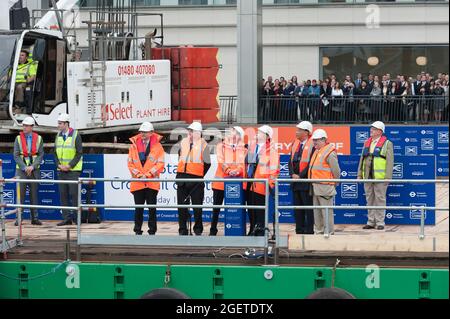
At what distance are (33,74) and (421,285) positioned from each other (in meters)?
9.61

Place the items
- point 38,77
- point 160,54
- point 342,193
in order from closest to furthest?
point 342,193 < point 38,77 < point 160,54

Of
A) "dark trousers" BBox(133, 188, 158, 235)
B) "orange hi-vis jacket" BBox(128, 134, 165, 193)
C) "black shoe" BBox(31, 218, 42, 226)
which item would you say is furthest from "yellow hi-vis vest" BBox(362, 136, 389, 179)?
"black shoe" BBox(31, 218, 42, 226)

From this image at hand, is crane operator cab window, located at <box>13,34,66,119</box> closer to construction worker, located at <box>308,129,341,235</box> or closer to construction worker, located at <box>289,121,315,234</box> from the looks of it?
construction worker, located at <box>289,121,315,234</box>

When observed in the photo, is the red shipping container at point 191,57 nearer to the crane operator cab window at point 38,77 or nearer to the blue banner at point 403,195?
the crane operator cab window at point 38,77

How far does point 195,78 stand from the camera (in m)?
22.2

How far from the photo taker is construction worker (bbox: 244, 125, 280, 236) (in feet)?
45.5

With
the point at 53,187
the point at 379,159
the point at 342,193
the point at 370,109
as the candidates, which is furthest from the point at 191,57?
the point at 379,159

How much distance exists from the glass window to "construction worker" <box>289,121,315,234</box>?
286 inches

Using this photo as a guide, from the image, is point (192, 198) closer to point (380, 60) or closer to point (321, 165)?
point (321, 165)

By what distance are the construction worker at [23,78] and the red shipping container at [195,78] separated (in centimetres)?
377

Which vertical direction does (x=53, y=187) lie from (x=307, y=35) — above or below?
below

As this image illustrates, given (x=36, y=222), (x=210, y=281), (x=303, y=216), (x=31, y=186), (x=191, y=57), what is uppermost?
(x=191, y=57)

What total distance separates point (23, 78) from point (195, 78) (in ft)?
13.9

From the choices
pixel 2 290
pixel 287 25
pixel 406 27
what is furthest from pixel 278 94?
pixel 2 290
